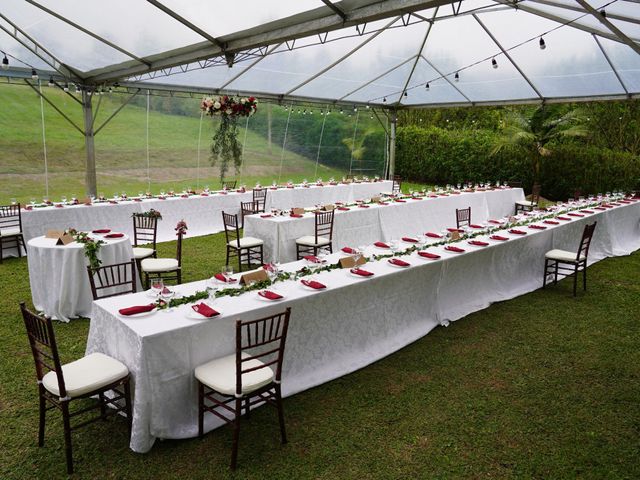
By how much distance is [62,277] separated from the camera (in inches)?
226

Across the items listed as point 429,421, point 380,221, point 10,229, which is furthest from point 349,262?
point 10,229

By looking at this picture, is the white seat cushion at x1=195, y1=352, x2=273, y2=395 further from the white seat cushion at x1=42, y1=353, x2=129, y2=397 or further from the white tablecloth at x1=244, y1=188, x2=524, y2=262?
the white tablecloth at x1=244, y1=188, x2=524, y2=262

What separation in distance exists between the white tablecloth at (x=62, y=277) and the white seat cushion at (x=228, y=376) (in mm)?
3086

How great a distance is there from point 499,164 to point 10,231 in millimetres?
16383

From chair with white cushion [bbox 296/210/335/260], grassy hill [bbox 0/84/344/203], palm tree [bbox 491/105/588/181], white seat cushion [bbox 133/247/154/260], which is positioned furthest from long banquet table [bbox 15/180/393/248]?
palm tree [bbox 491/105/588/181]

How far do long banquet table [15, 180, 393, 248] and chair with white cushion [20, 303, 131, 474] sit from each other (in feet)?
20.2

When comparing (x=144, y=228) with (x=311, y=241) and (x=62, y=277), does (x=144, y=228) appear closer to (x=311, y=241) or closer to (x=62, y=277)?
(x=62, y=277)

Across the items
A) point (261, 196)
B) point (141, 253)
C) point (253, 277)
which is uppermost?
point (261, 196)

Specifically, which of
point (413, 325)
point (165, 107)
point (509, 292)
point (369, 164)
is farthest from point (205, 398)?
point (369, 164)

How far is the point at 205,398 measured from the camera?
367 cm

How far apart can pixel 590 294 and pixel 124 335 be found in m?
6.59

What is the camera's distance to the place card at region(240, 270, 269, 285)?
4.38m

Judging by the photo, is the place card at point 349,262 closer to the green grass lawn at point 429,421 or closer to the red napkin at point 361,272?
the red napkin at point 361,272

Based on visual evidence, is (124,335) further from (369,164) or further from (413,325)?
(369,164)
